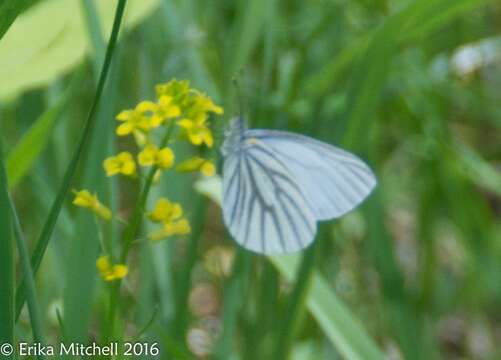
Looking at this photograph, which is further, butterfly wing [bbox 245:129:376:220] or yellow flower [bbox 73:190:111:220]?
butterfly wing [bbox 245:129:376:220]

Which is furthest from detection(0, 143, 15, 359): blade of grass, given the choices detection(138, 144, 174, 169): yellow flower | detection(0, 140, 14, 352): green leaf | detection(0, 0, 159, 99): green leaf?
detection(0, 0, 159, 99): green leaf

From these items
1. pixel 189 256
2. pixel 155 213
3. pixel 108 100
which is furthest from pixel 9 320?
pixel 189 256

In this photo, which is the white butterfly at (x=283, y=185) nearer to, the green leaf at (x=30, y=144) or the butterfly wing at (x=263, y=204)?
the butterfly wing at (x=263, y=204)

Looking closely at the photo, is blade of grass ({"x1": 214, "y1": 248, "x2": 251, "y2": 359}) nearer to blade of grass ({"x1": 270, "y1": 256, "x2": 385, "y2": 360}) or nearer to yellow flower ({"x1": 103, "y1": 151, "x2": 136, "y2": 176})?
blade of grass ({"x1": 270, "y1": 256, "x2": 385, "y2": 360})

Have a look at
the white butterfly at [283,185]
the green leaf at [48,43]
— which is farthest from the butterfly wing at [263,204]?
the green leaf at [48,43]

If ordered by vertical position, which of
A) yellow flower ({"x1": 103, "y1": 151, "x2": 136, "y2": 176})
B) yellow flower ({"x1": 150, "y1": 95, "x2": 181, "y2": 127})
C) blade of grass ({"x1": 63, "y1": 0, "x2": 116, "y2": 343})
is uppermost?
yellow flower ({"x1": 150, "y1": 95, "x2": 181, "y2": 127})

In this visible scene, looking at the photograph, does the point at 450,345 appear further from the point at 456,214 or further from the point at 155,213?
the point at 155,213

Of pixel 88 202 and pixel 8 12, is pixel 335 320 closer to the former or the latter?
pixel 88 202

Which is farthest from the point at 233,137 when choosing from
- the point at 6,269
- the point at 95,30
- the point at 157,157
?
the point at 6,269
